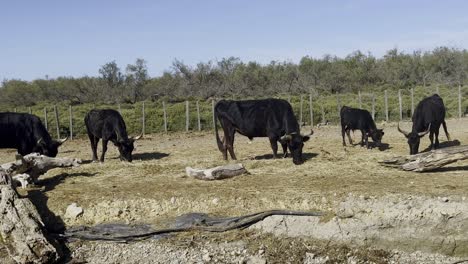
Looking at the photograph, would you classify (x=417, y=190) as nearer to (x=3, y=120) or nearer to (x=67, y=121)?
(x=3, y=120)

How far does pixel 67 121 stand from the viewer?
99.5 ft

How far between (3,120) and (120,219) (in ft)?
22.4

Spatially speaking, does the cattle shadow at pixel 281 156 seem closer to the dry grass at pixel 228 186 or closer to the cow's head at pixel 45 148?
the dry grass at pixel 228 186

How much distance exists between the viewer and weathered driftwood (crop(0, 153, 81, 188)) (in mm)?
11336

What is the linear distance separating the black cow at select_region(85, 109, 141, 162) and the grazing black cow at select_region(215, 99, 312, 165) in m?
2.63

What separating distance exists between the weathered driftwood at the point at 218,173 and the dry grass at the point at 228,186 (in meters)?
0.17

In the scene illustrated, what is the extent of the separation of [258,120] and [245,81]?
1415 inches

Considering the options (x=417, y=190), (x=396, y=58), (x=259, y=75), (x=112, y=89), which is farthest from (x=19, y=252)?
(x=396, y=58)

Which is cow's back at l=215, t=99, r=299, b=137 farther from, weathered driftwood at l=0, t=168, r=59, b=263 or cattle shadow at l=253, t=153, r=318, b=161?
weathered driftwood at l=0, t=168, r=59, b=263

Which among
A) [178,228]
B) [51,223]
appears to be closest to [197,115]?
[51,223]

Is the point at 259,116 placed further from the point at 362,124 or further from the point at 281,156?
the point at 362,124

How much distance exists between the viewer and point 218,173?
38.1 feet

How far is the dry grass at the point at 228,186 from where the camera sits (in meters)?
10.1

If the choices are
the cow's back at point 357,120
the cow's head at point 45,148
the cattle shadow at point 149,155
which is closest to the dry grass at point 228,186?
the cow's head at point 45,148
